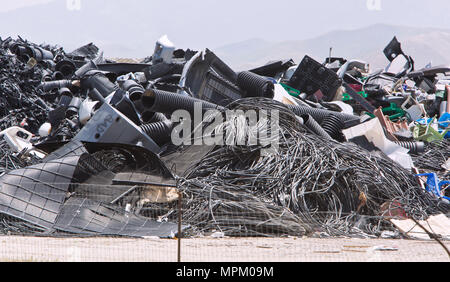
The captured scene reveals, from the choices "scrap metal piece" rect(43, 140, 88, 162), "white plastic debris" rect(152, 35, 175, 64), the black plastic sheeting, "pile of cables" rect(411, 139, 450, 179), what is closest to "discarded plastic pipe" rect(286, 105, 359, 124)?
"pile of cables" rect(411, 139, 450, 179)

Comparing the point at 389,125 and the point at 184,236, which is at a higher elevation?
the point at 184,236

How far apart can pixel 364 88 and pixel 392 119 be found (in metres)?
1.29

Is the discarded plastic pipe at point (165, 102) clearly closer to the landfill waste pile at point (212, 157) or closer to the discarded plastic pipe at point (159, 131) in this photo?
the landfill waste pile at point (212, 157)

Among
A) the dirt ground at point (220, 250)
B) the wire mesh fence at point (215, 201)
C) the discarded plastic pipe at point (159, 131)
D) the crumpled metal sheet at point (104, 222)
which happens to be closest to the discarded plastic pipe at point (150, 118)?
the discarded plastic pipe at point (159, 131)

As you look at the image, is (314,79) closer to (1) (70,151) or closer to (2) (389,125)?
(2) (389,125)

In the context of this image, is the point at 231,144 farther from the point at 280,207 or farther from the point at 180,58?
the point at 180,58

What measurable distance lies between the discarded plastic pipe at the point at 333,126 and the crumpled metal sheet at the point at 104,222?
3.74 m

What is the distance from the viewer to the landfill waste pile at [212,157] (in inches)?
264

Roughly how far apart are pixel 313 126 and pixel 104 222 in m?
3.72

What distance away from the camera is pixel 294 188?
7449 millimetres

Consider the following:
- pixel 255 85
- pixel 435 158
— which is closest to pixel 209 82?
pixel 255 85

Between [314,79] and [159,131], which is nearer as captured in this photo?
[159,131]
